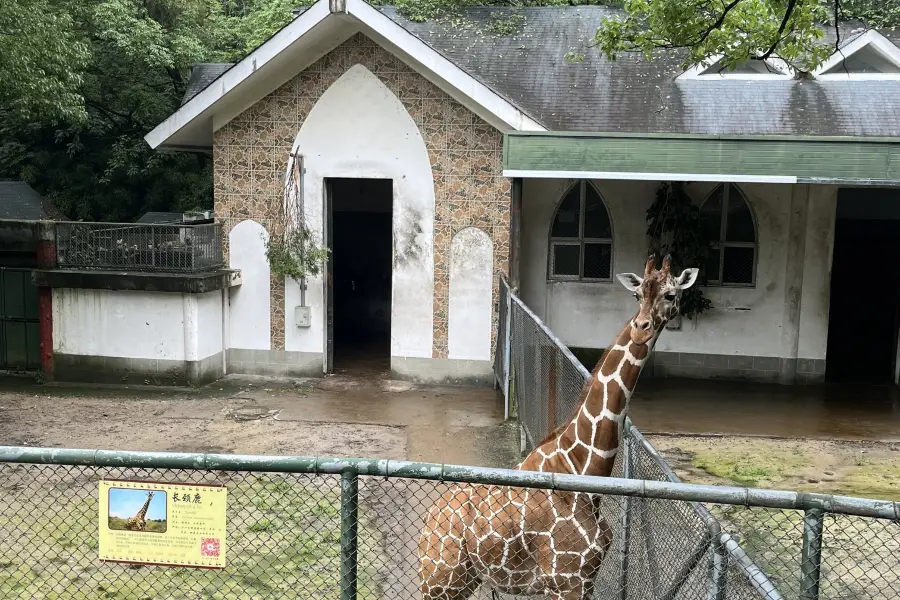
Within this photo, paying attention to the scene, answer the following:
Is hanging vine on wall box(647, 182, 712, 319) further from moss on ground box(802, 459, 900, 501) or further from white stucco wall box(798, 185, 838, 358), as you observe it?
moss on ground box(802, 459, 900, 501)

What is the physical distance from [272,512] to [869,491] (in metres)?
5.73

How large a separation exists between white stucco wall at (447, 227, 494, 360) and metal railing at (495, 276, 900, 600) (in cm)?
401

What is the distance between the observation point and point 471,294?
12.6 metres

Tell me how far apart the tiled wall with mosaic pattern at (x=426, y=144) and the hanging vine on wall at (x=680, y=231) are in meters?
2.47

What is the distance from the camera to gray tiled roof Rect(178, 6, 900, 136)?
1279cm

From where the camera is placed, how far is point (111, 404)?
11.5 metres

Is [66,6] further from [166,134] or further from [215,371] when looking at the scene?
[215,371]

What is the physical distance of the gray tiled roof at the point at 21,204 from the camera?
18.5m

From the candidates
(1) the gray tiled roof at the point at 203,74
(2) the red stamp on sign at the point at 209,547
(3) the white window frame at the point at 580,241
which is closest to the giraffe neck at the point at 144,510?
(2) the red stamp on sign at the point at 209,547

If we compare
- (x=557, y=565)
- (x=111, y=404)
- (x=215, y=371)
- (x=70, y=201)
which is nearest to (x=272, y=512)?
(x=557, y=565)

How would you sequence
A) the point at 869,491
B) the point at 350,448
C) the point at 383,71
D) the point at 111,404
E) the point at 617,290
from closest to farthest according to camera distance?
the point at 869,491 → the point at 350,448 → the point at 111,404 → the point at 383,71 → the point at 617,290

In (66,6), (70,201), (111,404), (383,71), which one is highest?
(66,6)

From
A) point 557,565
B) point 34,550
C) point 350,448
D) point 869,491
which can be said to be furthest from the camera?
point 350,448

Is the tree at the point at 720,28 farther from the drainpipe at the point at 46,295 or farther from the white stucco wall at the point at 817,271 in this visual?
the drainpipe at the point at 46,295
